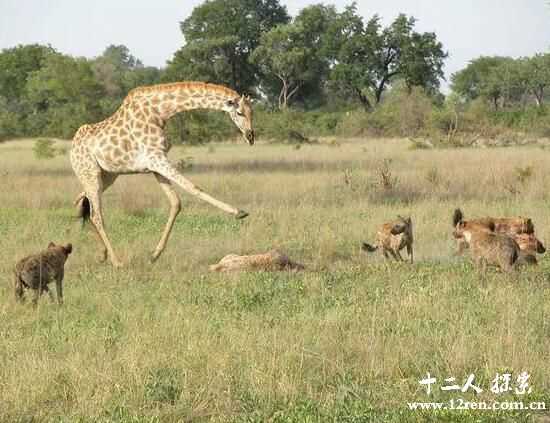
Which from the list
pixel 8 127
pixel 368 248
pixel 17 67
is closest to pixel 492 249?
pixel 368 248

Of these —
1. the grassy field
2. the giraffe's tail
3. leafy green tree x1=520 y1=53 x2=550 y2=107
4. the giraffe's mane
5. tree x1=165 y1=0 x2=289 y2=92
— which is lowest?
the grassy field

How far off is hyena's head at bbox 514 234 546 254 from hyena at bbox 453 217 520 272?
3.22 feet

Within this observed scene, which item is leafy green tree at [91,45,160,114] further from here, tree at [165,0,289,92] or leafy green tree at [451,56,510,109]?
leafy green tree at [451,56,510,109]

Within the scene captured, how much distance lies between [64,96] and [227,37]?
88.9 ft

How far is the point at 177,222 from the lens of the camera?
1352 centimetres

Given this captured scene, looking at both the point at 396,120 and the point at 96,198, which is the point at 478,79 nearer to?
the point at 396,120

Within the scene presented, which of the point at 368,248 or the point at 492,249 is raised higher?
the point at 492,249

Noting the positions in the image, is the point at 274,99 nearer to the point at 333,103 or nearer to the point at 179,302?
the point at 333,103

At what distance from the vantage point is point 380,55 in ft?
209

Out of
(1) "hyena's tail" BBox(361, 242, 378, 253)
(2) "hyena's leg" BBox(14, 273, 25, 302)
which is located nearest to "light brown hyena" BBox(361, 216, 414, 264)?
(1) "hyena's tail" BBox(361, 242, 378, 253)

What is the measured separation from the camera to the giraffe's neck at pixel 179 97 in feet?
36.2

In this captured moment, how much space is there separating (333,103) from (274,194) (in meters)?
53.1

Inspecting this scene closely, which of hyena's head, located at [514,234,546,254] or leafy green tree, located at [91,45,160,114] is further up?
leafy green tree, located at [91,45,160,114]

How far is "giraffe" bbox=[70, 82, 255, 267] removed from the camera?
1088 centimetres
